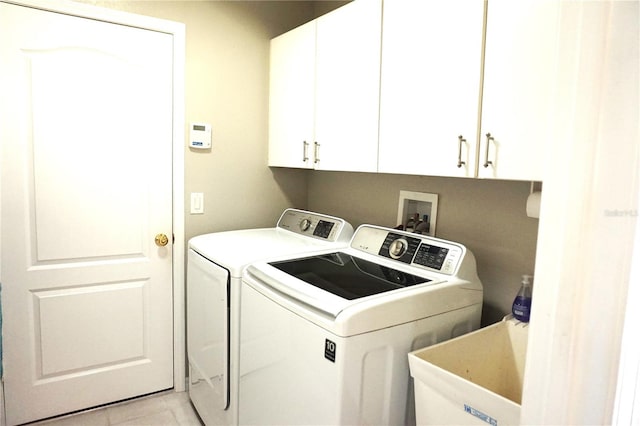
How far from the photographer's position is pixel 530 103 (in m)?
1.18

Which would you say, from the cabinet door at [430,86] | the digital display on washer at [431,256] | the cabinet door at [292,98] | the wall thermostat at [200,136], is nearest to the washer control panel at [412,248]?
the digital display on washer at [431,256]

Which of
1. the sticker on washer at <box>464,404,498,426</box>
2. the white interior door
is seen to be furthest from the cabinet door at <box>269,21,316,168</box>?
the sticker on washer at <box>464,404,498,426</box>

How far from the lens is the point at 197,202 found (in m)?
2.39

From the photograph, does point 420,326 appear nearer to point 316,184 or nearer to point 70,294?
point 316,184

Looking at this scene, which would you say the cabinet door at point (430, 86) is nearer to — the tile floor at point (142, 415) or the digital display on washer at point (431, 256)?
the digital display on washer at point (431, 256)

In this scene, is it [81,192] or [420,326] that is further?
[81,192]

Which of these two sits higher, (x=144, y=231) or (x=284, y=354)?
(x=144, y=231)

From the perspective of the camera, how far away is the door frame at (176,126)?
1.99 metres

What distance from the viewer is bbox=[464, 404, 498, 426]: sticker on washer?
1070 millimetres

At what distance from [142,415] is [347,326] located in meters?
1.64

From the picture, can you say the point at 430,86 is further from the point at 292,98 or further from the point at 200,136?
the point at 200,136

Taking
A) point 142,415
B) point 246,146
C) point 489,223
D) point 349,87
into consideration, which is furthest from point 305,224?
point 142,415

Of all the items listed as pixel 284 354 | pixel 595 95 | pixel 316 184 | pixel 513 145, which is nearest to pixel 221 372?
pixel 284 354

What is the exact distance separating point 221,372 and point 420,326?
0.96m
